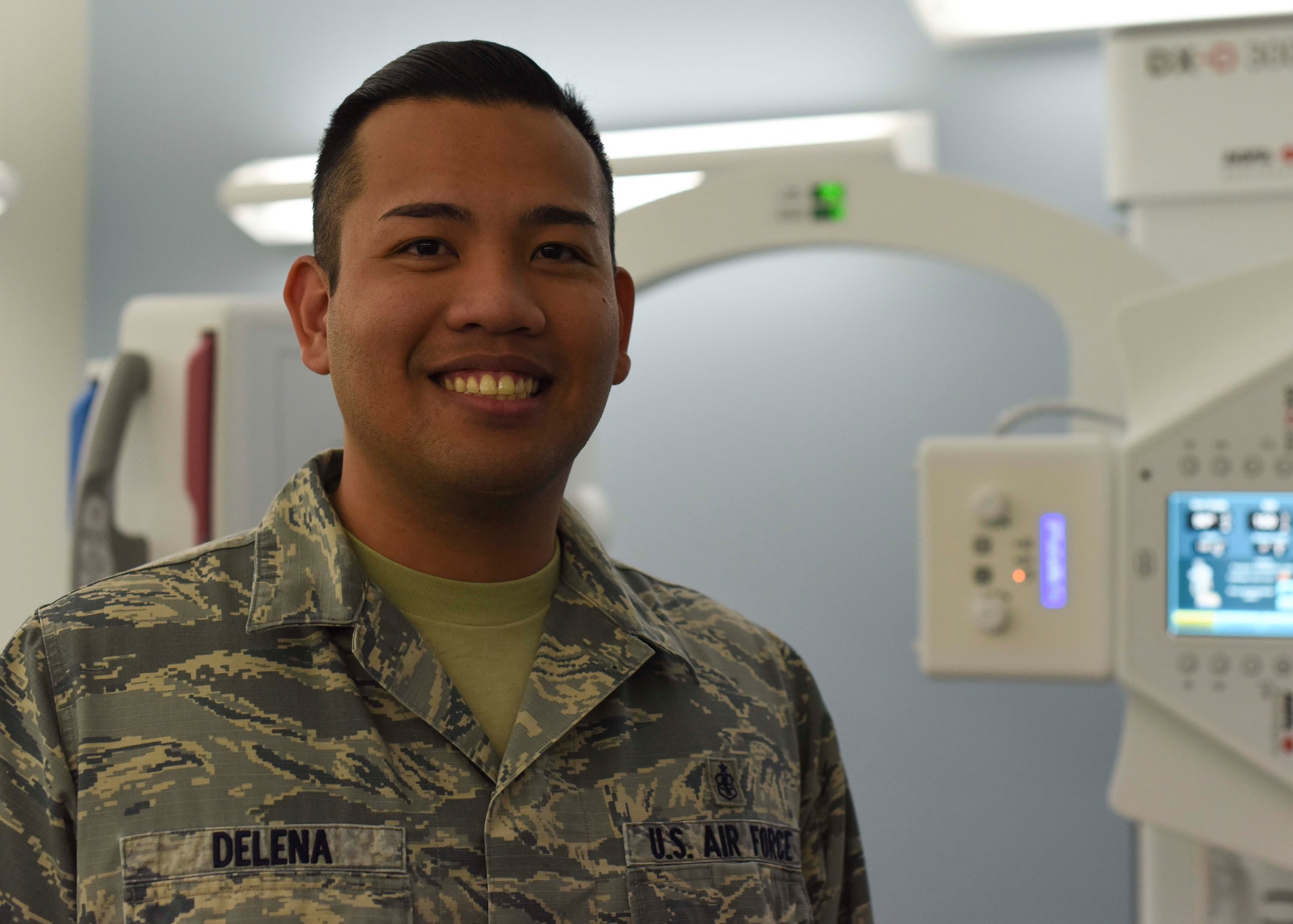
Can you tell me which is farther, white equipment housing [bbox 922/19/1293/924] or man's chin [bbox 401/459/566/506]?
white equipment housing [bbox 922/19/1293/924]

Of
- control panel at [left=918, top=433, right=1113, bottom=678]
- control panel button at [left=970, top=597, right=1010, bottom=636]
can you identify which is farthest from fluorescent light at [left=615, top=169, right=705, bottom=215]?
control panel button at [left=970, top=597, right=1010, bottom=636]

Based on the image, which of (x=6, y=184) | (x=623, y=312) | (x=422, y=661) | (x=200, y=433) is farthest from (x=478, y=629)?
(x=6, y=184)

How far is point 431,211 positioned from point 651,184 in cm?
215

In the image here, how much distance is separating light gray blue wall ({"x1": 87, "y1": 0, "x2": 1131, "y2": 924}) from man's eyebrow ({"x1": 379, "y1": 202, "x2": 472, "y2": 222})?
213 cm

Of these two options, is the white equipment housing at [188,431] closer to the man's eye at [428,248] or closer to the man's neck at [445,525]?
the man's neck at [445,525]

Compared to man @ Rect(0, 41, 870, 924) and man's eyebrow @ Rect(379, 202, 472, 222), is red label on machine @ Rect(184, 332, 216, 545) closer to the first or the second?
man @ Rect(0, 41, 870, 924)

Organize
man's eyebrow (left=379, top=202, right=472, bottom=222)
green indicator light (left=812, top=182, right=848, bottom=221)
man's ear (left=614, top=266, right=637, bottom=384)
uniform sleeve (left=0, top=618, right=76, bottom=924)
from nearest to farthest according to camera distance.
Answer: uniform sleeve (left=0, top=618, right=76, bottom=924), man's eyebrow (left=379, top=202, right=472, bottom=222), man's ear (left=614, top=266, right=637, bottom=384), green indicator light (left=812, top=182, right=848, bottom=221)

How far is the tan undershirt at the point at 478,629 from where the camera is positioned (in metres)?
1.01

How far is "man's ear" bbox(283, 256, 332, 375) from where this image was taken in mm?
1061

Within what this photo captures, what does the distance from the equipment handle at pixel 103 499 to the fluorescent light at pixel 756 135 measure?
4.37 feet

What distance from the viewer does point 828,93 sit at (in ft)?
10.4

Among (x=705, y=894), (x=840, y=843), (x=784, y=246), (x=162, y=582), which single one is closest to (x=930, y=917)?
(x=784, y=246)

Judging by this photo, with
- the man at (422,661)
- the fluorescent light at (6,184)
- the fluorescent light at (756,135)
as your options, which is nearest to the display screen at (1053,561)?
the man at (422,661)

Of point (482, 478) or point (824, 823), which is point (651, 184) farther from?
point (482, 478)
